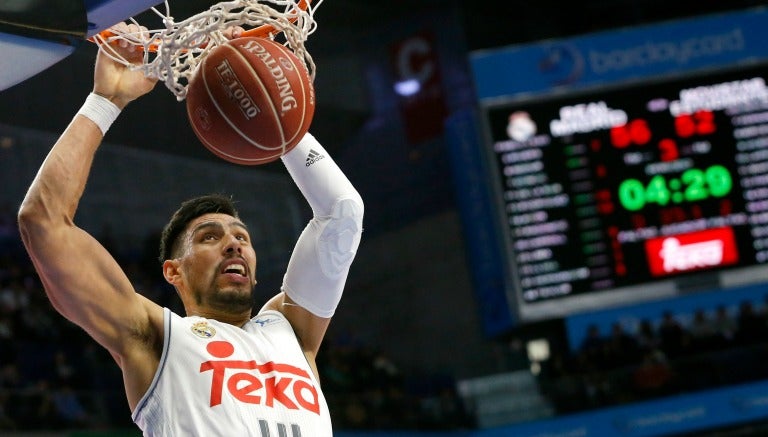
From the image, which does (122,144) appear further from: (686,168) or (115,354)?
(115,354)

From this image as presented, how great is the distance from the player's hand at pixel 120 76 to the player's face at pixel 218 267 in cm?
51

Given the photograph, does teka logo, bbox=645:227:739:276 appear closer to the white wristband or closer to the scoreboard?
the scoreboard

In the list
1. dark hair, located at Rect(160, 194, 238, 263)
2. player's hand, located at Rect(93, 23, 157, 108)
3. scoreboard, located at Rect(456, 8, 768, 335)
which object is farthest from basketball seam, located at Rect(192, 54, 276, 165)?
scoreboard, located at Rect(456, 8, 768, 335)

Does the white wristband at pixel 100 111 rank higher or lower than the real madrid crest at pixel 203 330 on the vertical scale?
higher

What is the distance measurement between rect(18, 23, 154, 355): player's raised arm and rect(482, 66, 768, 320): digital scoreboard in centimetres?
742

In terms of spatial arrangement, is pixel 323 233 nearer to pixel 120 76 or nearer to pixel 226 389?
pixel 226 389

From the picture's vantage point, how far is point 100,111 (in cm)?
312

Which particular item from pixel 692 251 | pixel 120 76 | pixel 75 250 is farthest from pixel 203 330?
pixel 692 251

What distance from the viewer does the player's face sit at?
3.41 m

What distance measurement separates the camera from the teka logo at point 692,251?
1018cm

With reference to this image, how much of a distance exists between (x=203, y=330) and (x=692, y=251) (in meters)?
7.81

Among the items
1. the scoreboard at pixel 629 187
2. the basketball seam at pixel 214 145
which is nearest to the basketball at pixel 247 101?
the basketball seam at pixel 214 145

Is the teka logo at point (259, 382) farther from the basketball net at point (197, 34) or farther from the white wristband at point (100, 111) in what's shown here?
the basketball net at point (197, 34)

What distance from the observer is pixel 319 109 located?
15.8 m
